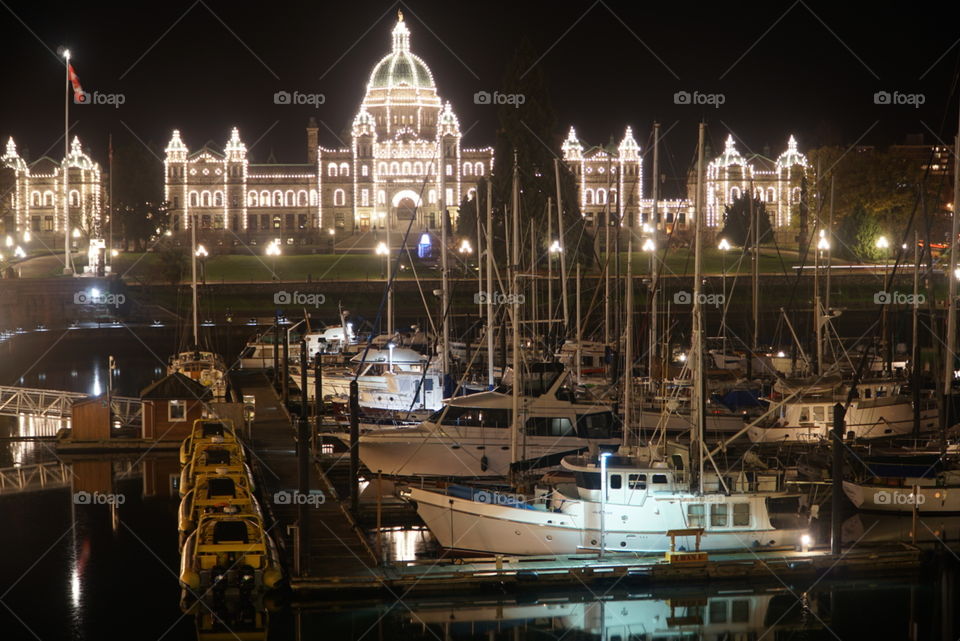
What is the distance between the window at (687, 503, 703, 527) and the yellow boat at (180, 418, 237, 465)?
515 inches

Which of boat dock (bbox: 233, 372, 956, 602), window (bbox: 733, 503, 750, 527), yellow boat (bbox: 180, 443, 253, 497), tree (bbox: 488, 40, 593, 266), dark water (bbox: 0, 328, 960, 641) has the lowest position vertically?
dark water (bbox: 0, 328, 960, 641)

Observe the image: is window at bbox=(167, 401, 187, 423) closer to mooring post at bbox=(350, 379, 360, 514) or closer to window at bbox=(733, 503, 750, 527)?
mooring post at bbox=(350, 379, 360, 514)

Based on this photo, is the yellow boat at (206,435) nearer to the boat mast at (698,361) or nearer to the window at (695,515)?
the boat mast at (698,361)

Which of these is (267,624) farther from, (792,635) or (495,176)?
(495,176)

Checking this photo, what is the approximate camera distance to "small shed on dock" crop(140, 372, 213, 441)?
1622 inches

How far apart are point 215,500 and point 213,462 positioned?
15.2ft

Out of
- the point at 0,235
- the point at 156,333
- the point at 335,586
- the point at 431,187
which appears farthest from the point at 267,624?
the point at 431,187

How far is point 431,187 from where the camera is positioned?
142m

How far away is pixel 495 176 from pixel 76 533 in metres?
60.0

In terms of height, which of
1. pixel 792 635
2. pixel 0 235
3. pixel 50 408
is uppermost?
pixel 0 235

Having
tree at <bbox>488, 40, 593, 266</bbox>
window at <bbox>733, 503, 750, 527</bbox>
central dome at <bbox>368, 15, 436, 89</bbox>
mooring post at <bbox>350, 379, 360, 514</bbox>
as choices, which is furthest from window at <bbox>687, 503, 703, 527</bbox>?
central dome at <bbox>368, 15, 436, 89</bbox>

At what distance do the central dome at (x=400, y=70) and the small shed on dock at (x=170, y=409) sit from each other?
116 metres

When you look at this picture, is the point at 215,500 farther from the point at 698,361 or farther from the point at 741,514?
the point at 741,514

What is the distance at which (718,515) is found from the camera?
88.6 feet
